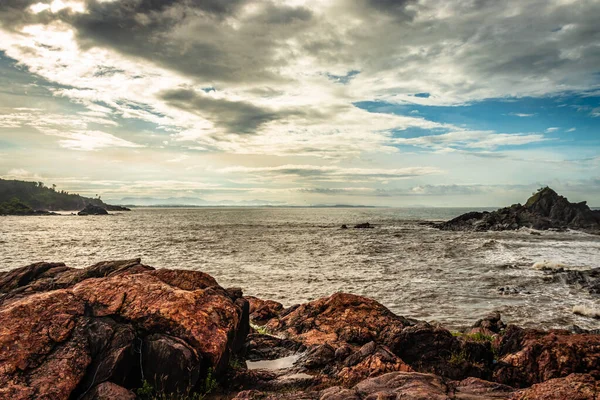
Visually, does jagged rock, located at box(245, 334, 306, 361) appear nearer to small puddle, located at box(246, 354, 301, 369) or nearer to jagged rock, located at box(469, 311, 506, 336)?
small puddle, located at box(246, 354, 301, 369)

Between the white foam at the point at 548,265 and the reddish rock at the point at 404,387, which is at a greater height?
the reddish rock at the point at 404,387

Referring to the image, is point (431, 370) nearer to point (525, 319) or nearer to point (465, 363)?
point (465, 363)

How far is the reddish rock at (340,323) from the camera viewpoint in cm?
1267

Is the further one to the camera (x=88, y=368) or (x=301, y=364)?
(x=301, y=364)

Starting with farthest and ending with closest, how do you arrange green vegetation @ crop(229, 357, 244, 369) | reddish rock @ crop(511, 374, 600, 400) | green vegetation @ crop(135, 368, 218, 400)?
green vegetation @ crop(229, 357, 244, 369) → green vegetation @ crop(135, 368, 218, 400) → reddish rock @ crop(511, 374, 600, 400)

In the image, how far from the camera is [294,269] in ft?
116

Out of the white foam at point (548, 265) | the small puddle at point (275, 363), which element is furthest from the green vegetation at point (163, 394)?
the white foam at point (548, 265)

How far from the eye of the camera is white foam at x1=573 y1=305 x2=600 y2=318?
19.8 meters

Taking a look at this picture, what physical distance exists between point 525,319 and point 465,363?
12.4m

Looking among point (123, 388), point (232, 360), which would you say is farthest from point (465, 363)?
point (123, 388)

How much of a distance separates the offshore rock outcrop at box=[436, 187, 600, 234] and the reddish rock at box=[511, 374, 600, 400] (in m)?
90.8

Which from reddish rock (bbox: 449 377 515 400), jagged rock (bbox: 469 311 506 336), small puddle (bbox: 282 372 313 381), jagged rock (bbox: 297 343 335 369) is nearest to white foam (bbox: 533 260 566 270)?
jagged rock (bbox: 469 311 506 336)

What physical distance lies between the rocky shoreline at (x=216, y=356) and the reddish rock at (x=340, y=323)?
13 cm

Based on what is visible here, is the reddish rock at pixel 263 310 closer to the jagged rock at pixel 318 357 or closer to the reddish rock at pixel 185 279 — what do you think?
the reddish rock at pixel 185 279
